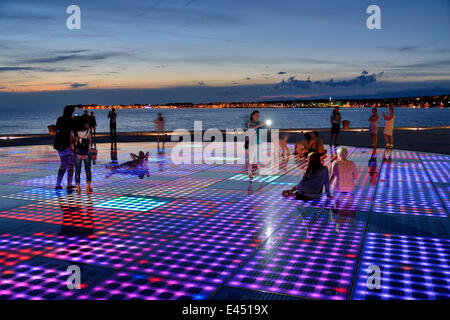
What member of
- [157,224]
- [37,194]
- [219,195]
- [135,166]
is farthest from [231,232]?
[135,166]

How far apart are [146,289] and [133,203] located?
160 inches

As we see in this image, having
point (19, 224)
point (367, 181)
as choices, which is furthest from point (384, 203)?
point (19, 224)

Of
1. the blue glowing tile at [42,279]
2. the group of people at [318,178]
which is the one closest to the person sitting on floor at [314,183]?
the group of people at [318,178]

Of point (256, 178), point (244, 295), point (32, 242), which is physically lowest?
point (244, 295)

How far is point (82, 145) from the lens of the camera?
8547 millimetres

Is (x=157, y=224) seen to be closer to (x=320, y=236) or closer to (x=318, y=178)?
(x=320, y=236)

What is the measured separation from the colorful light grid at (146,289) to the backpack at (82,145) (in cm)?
482

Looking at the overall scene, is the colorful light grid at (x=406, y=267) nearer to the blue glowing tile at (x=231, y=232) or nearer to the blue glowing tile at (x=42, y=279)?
the blue glowing tile at (x=231, y=232)

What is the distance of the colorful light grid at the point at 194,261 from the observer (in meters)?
4.46

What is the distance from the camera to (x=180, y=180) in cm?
1057

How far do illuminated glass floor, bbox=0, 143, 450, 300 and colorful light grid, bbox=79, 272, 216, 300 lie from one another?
20mm

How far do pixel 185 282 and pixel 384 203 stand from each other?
16.7 feet

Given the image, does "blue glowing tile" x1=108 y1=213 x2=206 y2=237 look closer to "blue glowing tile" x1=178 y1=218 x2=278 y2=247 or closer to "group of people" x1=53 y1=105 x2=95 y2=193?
"blue glowing tile" x1=178 y1=218 x2=278 y2=247
